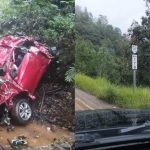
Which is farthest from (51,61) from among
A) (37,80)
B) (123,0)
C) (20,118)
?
(123,0)

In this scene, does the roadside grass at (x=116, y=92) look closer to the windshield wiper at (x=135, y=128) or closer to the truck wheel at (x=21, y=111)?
the windshield wiper at (x=135, y=128)

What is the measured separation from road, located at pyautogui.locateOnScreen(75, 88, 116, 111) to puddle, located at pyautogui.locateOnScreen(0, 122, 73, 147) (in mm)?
260

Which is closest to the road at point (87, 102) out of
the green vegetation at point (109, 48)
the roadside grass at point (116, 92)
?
the roadside grass at point (116, 92)

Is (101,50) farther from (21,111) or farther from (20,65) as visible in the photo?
(21,111)

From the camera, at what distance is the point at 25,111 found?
14.8ft

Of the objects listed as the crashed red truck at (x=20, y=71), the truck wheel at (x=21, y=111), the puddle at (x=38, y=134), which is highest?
the crashed red truck at (x=20, y=71)

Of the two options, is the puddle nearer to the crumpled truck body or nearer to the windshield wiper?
the crumpled truck body

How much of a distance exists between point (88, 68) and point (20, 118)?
78 centimetres

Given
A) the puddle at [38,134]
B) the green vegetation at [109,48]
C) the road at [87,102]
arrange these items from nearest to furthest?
1. the puddle at [38,134]
2. the road at [87,102]
3. the green vegetation at [109,48]

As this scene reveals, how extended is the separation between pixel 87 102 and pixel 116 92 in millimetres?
443

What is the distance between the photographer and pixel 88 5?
14.8 feet

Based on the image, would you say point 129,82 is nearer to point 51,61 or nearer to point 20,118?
point 51,61

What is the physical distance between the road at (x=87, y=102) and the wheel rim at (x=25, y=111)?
432 millimetres

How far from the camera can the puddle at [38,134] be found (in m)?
4.36
